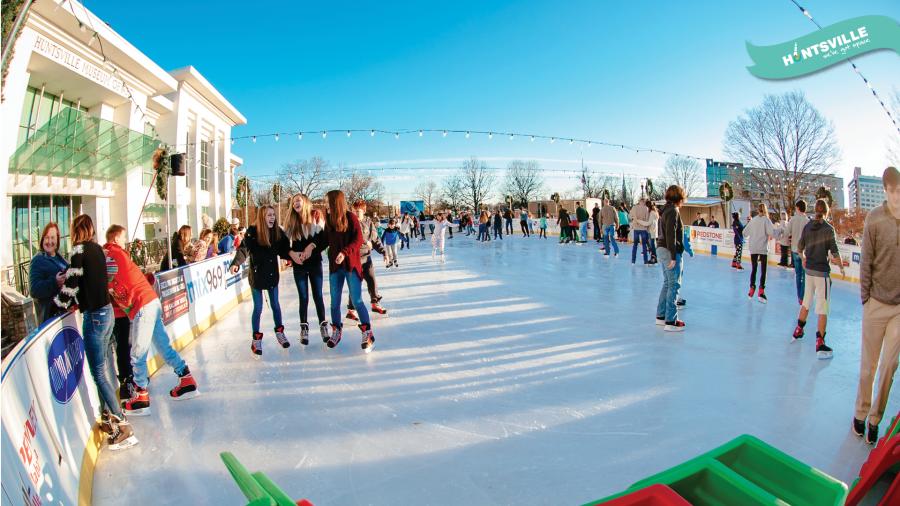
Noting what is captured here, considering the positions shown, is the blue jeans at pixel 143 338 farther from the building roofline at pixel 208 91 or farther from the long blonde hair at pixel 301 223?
the building roofline at pixel 208 91

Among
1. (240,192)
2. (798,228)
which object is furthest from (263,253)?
(240,192)

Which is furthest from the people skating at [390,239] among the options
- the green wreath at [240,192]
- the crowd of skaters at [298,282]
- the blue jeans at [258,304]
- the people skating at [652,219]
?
the green wreath at [240,192]

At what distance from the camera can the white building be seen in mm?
12406

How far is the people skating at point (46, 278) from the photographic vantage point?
10.5ft

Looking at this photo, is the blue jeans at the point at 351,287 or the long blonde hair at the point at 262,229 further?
the blue jeans at the point at 351,287

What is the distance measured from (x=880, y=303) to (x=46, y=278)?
525 cm

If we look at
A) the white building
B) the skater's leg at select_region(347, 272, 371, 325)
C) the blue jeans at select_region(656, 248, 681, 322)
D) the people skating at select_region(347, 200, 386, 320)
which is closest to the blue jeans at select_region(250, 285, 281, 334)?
the skater's leg at select_region(347, 272, 371, 325)

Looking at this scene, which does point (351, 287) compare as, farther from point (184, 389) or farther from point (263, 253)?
point (184, 389)

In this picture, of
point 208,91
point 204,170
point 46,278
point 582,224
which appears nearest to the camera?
point 46,278

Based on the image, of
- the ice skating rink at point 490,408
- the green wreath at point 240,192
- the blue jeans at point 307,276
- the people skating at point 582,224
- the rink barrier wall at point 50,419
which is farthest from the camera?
the green wreath at point 240,192

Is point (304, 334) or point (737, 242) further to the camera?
point (737, 242)

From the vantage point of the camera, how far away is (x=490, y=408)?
11.1 ft

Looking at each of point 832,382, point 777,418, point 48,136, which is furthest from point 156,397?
point 48,136

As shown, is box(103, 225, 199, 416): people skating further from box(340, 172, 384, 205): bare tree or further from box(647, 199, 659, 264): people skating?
box(340, 172, 384, 205): bare tree
